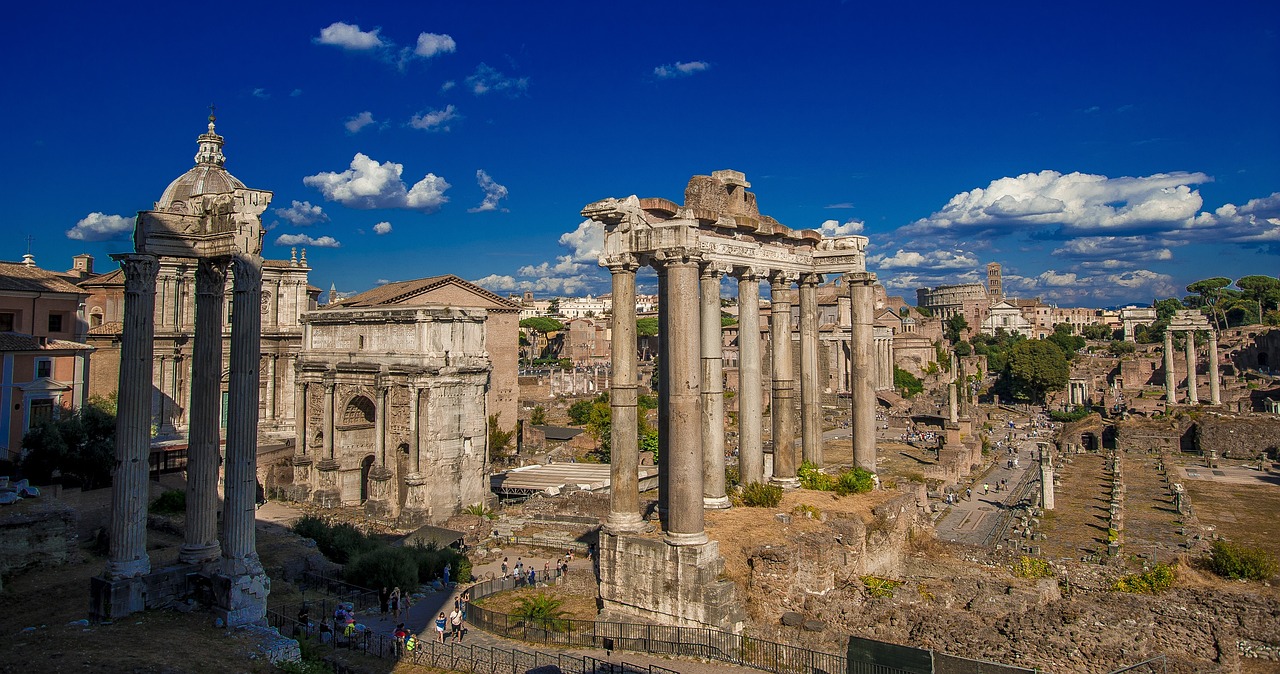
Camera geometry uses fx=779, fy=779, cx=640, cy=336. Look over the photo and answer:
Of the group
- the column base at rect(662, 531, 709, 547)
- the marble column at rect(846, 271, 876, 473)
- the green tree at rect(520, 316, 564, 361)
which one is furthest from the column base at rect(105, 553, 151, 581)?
the green tree at rect(520, 316, 564, 361)

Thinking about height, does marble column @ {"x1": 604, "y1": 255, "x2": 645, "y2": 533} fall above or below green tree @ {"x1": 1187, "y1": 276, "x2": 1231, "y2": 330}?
below

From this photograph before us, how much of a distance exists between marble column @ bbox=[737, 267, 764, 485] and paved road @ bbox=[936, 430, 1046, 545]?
29.0ft

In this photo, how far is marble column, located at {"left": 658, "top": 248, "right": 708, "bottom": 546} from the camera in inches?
516

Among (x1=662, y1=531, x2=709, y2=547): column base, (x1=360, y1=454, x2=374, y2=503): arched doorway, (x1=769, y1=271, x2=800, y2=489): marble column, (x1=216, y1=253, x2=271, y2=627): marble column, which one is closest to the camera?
(x1=216, y1=253, x2=271, y2=627): marble column

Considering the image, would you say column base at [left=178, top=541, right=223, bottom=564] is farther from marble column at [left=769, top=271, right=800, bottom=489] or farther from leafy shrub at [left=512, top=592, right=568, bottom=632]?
marble column at [left=769, top=271, right=800, bottom=489]

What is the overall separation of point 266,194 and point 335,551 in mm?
13394

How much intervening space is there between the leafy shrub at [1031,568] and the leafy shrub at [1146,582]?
1291mm

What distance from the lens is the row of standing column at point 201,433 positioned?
42.5 feet

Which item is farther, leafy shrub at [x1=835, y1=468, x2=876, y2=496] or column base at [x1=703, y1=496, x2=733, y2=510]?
leafy shrub at [x1=835, y1=468, x2=876, y2=496]

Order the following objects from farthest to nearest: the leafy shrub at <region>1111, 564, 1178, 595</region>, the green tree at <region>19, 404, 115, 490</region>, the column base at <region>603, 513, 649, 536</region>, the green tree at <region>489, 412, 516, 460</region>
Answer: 1. the green tree at <region>489, 412, 516, 460</region>
2. the green tree at <region>19, 404, 115, 490</region>
3. the leafy shrub at <region>1111, 564, 1178, 595</region>
4. the column base at <region>603, 513, 649, 536</region>

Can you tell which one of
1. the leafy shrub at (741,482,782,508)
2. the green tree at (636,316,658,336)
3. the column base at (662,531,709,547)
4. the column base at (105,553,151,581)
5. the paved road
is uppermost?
the green tree at (636,316,658,336)

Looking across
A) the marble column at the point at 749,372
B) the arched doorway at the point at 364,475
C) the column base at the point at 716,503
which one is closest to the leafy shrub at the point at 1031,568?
the marble column at the point at 749,372

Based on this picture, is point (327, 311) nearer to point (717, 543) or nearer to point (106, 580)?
point (106, 580)

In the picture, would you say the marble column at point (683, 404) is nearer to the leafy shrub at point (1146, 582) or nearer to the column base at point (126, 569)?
the column base at point (126, 569)
